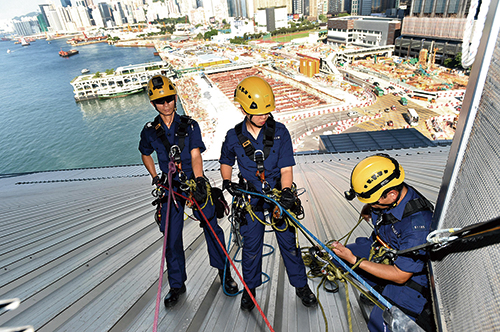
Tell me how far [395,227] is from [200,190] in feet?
6.74

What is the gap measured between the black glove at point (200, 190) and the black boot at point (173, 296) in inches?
43.7

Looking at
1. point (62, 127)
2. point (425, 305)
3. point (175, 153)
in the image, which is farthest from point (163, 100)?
point (62, 127)

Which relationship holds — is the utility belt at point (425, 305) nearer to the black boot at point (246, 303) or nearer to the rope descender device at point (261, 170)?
the rope descender device at point (261, 170)

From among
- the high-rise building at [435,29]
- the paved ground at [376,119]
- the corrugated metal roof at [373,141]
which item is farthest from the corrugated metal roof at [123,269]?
the high-rise building at [435,29]

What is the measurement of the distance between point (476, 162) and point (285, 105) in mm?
37129

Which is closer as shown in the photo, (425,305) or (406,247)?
(406,247)

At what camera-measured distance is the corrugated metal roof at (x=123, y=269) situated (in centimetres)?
271

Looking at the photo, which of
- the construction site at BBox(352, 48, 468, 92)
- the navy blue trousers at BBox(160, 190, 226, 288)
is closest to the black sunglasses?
the navy blue trousers at BBox(160, 190, 226, 288)

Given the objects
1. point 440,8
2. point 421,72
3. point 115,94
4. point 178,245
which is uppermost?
point 440,8

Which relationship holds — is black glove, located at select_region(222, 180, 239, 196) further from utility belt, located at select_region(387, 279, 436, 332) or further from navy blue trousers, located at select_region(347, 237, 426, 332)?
utility belt, located at select_region(387, 279, 436, 332)

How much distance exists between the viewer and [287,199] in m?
2.70

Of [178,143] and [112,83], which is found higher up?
[178,143]

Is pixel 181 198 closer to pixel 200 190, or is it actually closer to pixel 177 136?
pixel 200 190

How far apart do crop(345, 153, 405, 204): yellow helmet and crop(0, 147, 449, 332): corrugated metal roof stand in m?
1.42
